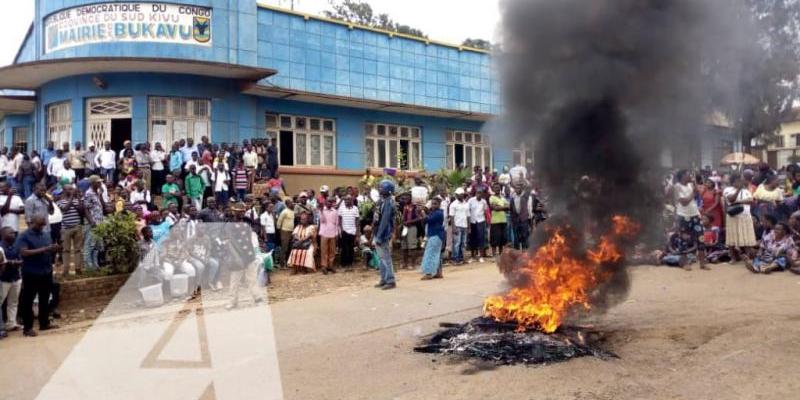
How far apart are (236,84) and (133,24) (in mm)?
2767

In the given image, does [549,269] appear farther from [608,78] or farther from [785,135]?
[785,135]

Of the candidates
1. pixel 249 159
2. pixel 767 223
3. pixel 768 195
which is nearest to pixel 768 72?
pixel 768 195

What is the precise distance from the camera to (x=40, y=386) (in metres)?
5.70

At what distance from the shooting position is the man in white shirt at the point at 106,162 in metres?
13.3

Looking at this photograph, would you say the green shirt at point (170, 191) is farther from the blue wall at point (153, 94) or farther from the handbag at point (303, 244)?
the blue wall at point (153, 94)

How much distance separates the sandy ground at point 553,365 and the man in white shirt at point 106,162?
6.10 metres

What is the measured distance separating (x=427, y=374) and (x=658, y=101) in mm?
4050

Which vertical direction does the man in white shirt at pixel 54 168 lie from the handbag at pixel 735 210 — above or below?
above

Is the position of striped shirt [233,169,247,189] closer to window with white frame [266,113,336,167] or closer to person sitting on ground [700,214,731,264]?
window with white frame [266,113,336,167]

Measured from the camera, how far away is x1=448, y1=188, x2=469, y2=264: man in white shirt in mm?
12445

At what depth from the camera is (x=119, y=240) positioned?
9.83 metres

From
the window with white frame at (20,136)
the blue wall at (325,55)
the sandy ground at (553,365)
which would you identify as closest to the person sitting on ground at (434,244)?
the sandy ground at (553,365)

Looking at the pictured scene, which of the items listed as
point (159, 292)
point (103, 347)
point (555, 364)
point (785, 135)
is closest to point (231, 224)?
point (159, 292)

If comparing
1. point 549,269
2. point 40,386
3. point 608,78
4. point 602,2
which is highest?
point 602,2
